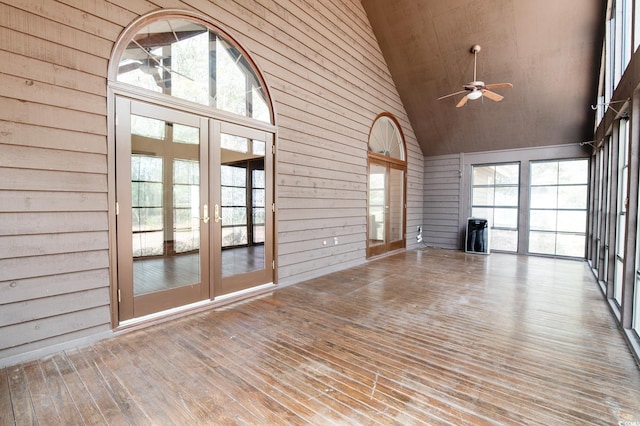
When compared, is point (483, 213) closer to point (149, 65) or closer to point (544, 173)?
point (544, 173)

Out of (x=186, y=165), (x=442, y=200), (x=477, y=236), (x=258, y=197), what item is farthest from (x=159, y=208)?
(x=442, y=200)

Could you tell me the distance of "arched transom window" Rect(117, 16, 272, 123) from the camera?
2.87m

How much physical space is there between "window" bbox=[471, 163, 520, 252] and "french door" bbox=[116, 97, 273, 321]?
614 cm

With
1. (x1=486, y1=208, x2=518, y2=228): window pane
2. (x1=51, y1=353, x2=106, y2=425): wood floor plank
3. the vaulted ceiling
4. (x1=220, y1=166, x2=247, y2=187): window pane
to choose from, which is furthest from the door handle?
(x1=486, y1=208, x2=518, y2=228): window pane

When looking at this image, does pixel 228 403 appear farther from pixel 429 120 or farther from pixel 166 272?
pixel 429 120

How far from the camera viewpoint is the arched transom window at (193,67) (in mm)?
2869

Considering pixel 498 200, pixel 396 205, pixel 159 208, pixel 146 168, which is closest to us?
pixel 146 168

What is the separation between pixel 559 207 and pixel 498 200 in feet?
4.02

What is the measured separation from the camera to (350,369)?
2.18 meters

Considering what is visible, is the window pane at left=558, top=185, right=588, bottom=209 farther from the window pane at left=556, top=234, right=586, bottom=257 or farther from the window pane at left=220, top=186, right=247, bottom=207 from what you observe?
the window pane at left=220, top=186, right=247, bottom=207

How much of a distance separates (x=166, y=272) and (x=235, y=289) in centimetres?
88

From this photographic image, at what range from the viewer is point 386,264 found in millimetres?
5957

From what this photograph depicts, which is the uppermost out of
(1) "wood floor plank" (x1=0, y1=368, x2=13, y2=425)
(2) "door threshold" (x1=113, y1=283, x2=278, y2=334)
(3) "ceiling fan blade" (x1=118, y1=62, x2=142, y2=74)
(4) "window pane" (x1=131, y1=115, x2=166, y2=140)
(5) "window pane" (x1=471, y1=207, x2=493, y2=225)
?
(3) "ceiling fan blade" (x1=118, y1=62, x2=142, y2=74)

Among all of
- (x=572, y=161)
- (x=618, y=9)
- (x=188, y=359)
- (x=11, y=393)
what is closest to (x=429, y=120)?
(x=572, y=161)
